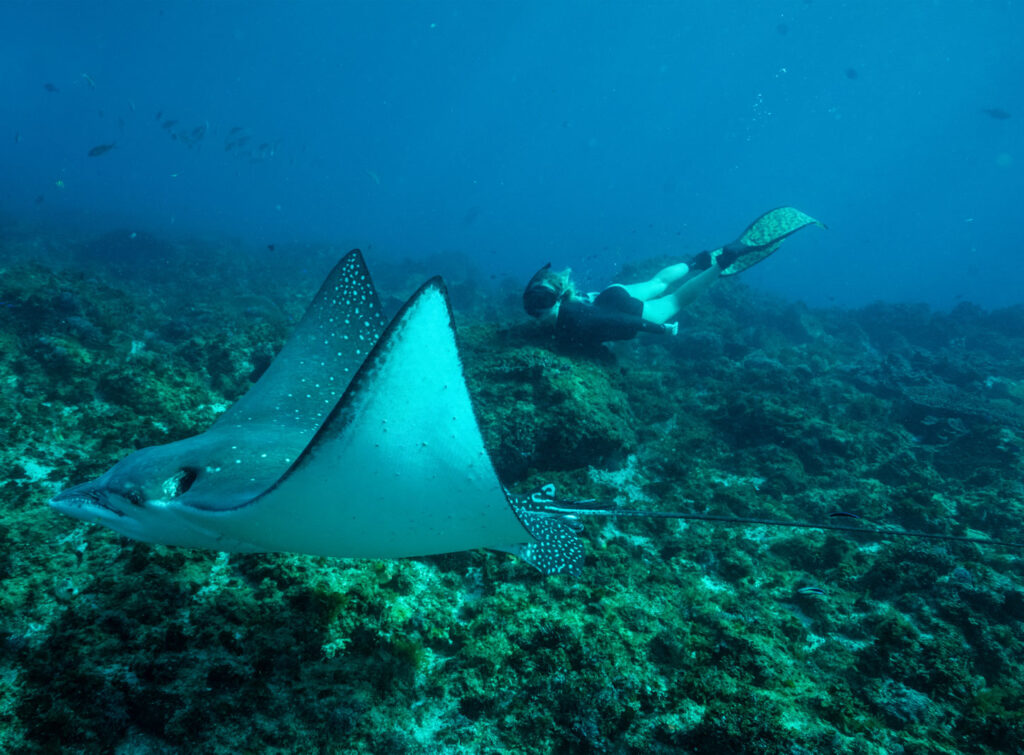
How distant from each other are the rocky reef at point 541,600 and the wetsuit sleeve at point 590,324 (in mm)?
363

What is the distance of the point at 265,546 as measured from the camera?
7.82ft

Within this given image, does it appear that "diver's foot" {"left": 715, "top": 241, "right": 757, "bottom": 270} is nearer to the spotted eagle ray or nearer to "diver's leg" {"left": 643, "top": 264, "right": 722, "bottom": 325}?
"diver's leg" {"left": 643, "top": 264, "right": 722, "bottom": 325}

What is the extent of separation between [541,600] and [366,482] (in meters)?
2.02

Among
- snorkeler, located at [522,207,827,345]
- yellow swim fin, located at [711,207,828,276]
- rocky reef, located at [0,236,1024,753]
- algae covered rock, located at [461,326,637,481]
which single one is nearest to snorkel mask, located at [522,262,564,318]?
snorkeler, located at [522,207,827,345]

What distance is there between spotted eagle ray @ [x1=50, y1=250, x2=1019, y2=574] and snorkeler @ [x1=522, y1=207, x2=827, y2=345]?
14.9 feet

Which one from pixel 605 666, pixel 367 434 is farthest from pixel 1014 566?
pixel 367 434

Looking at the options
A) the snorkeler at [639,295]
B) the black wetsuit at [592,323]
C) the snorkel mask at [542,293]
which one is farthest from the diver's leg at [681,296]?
the snorkel mask at [542,293]

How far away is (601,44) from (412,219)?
227ft

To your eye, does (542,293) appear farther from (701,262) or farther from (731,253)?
(731,253)

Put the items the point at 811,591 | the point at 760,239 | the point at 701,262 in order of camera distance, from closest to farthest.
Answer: the point at 811,591
the point at 760,239
the point at 701,262

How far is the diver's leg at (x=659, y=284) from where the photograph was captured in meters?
8.72

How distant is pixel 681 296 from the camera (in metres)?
9.26

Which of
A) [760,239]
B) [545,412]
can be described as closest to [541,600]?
[545,412]

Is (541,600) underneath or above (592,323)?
underneath
